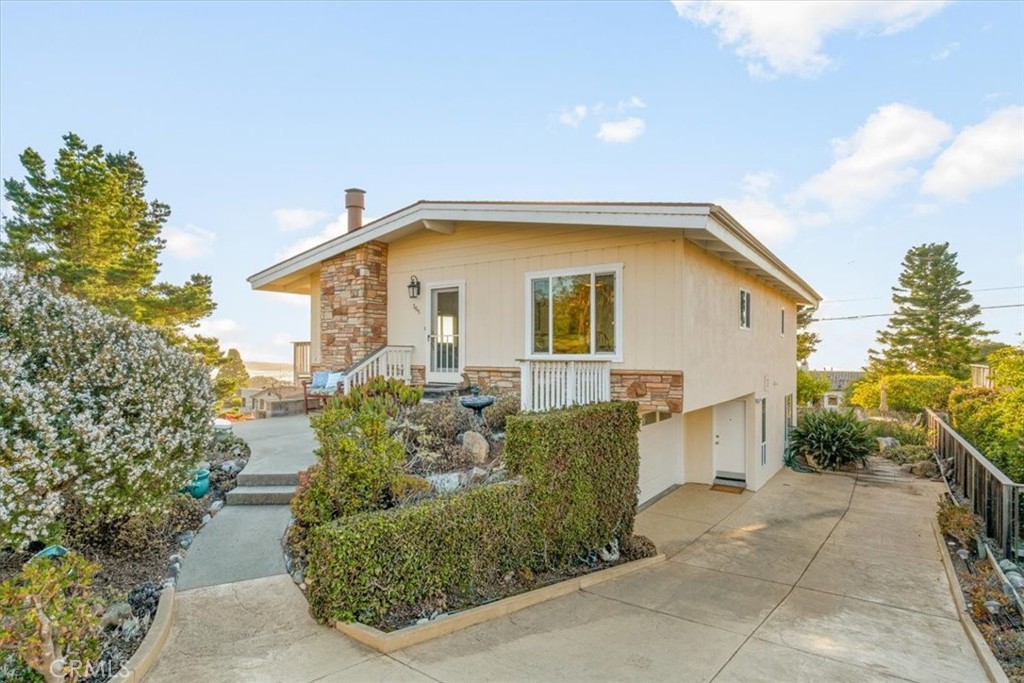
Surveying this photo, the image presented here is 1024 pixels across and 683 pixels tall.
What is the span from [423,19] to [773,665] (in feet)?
38.1

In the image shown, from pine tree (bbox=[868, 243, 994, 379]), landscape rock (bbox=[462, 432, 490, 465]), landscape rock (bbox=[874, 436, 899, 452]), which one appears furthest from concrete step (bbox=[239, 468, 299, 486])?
pine tree (bbox=[868, 243, 994, 379])

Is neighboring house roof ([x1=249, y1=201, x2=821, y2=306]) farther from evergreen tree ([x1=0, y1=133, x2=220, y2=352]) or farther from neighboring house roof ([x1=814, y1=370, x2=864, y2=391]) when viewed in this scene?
neighboring house roof ([x1=814, y1=370, x2=864, y2=391])

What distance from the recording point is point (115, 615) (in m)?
3.93

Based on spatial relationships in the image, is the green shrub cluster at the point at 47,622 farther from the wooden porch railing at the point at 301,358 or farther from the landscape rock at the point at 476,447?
the wooden porch railing at the point at 301,358

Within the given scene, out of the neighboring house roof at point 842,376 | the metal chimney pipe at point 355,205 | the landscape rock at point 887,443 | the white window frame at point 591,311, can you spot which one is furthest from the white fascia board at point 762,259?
the neighboring house roof at point 842,376

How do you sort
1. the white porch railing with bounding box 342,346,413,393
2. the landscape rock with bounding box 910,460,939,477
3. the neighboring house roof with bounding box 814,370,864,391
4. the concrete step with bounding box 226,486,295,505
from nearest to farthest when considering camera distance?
the concrete step with bounding box 226,486,295,505 → the white porch railing with bounding box 342,346,413,393 → the landscape rock with bounding box 910,460,939,477 → the neighboring house roof with bounding box 814,370,864,391

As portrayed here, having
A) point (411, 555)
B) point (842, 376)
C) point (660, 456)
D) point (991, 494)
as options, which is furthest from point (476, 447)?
point (842, 376)

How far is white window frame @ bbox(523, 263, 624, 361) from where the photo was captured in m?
8.31

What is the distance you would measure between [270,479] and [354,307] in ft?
16.9

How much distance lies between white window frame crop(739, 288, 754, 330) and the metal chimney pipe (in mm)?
8692

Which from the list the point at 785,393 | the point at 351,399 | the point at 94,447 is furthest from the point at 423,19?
the point at 785,393

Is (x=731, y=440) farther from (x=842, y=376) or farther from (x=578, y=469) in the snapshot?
(x=842, y=376)

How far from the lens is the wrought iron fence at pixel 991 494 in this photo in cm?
654

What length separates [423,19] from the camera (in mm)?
10312
